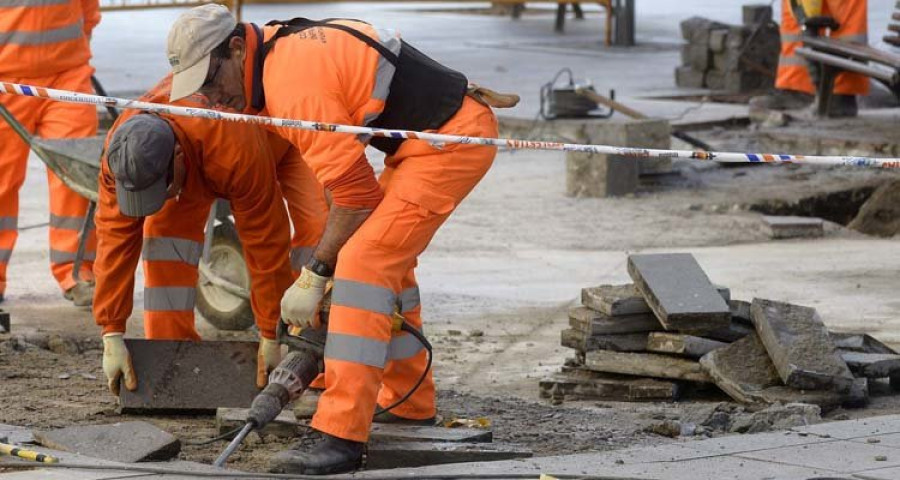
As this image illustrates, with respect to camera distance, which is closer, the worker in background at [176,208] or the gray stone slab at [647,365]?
the worker in background at [176,208]

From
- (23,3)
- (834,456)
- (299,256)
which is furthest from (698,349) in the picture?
(23,3)

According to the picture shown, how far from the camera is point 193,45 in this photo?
5215mm

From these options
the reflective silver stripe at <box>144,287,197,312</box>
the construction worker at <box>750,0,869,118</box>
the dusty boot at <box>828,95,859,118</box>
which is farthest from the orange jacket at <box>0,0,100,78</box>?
the dusty boot at <box>828,95,859,118</box>

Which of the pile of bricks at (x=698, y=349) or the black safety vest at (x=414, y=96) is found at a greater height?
the black safety vest at (x=414, y=96)

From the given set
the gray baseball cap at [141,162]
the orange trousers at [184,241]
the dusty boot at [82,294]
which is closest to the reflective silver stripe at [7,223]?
the dusty boot at [82,294]

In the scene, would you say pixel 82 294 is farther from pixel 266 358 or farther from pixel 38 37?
pixel 266 358

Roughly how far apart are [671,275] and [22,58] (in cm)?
368

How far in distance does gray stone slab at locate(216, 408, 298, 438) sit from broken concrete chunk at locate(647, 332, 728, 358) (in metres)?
1.70

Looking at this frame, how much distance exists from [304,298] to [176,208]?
141 cm

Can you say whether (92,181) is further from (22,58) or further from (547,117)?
(547,117)

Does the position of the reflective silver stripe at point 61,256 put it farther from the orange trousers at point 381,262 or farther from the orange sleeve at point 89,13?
the orange trousers at point 381,262

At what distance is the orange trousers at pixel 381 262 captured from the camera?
5.24 meters

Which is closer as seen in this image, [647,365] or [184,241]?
[184,241]

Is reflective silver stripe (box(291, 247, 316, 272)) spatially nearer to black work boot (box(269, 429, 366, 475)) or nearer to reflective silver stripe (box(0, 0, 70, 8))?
black work boot (box(269, 429, 366, 475))
